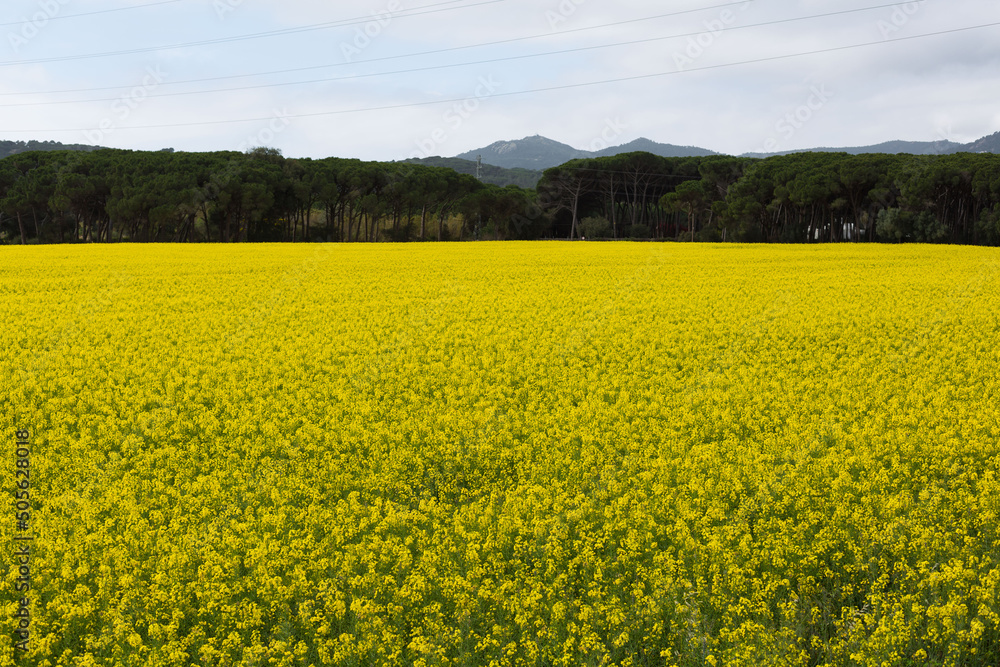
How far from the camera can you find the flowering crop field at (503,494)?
5.64m

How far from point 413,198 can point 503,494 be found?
6815cm

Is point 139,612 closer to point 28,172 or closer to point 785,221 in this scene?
point 28,172

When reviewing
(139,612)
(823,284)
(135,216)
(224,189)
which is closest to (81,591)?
(139,612)

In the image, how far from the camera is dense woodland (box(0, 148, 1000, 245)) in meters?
63.7

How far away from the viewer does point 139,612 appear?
586 cm

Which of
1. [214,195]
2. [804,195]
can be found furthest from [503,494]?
[804,195]

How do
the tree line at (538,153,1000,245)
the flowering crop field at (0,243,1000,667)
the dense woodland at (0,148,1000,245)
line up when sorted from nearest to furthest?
the flowering crop field at (0,243,1000,667), the tree line at (538,153,1000,245), the dense woodland at (0,148,1000,245)

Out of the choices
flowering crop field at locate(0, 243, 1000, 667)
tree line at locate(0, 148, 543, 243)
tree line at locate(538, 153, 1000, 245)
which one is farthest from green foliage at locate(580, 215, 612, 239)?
flowering crop field at locate(0, 243, 1000, 667)

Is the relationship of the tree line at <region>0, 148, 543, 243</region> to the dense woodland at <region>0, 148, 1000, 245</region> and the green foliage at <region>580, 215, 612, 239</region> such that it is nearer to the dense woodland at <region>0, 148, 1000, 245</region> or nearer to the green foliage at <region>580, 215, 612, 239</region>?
the dense woodland at <region>0, 148, 1000, 245</region>

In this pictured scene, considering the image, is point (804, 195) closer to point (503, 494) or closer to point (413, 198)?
point (413, 198)

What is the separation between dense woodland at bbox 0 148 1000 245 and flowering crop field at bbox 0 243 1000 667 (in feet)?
172

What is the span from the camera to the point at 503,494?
8.12 meters

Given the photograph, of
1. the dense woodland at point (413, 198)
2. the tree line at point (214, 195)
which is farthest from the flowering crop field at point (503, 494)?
the dense woodland at point (413, 198)

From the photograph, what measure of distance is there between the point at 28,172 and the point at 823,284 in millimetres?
70370
